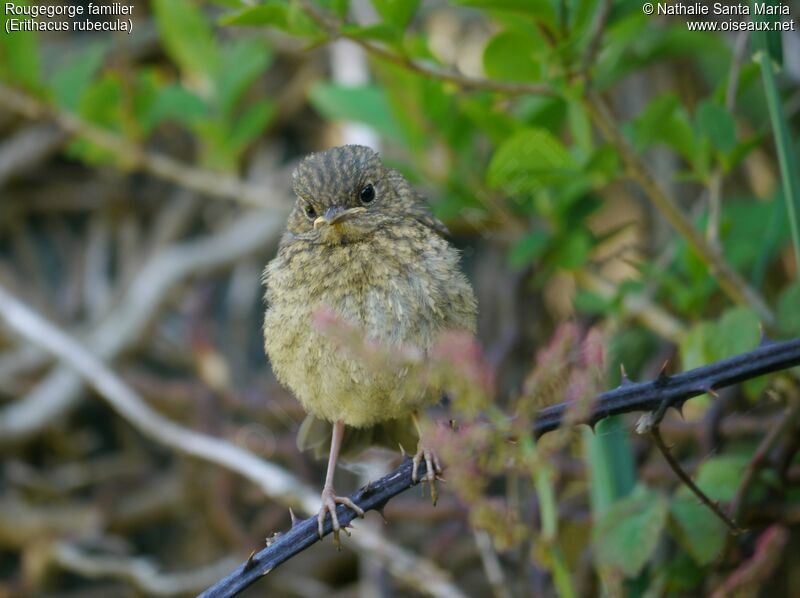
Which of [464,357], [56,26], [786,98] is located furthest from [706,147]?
[56,26]

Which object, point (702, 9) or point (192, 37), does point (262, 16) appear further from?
point (702, 9)

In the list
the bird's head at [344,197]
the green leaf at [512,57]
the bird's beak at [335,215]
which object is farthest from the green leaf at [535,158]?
the bird's beak at [335,215]

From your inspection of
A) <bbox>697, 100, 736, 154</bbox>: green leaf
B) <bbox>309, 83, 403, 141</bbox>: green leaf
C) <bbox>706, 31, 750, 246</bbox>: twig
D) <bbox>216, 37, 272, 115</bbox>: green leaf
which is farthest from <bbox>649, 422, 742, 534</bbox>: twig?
<bbox>216, 37, 272, 115</bbox>: green leaf

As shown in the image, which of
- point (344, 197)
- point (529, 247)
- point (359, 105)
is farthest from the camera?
point (359, 105)

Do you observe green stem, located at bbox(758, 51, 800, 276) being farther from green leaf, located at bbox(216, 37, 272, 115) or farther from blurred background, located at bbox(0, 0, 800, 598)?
green leaf, located at bbox(216, 37, 272, 115)

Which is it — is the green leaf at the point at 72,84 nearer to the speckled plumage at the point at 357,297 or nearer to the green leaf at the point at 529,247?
the speckled plumage at the point at 357,297

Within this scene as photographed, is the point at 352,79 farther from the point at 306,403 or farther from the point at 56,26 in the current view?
the point at 306,403

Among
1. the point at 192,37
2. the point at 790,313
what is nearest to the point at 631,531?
the point at 790,313
